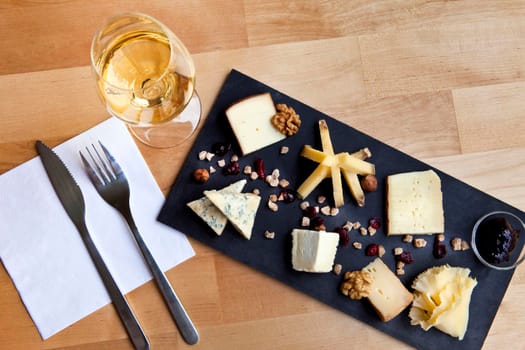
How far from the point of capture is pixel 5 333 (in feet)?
3.10

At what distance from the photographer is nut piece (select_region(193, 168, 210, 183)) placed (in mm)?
965

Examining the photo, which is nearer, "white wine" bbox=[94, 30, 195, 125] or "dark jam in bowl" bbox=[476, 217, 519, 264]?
"white wine" bbox=[94, 30, 195, 125]

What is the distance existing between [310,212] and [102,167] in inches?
14.7

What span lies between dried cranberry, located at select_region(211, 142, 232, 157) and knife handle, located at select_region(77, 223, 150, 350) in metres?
0.26

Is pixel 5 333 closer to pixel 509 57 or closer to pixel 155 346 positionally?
pixel 155 346

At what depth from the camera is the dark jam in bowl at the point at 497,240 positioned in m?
0.96

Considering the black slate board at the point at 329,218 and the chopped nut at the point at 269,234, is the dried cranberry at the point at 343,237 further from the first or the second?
the chopped nut at the point at 269,234

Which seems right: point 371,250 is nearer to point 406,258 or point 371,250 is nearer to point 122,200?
point 406,258

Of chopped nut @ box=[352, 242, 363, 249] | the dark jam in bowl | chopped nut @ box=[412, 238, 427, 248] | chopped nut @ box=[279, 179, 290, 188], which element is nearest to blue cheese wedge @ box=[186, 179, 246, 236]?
chopped nut @ box=[279, 179, 290, 188]

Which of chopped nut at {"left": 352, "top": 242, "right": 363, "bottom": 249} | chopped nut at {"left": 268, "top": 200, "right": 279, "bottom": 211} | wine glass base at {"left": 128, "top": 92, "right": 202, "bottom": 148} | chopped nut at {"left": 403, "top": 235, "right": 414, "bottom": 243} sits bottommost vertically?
chopped nut at {"left": 352, "top": 242, "right": 363, "bottom": 249}

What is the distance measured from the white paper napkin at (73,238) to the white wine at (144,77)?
16cm

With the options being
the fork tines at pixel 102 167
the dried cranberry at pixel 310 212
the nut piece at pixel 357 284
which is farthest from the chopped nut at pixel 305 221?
the fork tines at pixel 102 167

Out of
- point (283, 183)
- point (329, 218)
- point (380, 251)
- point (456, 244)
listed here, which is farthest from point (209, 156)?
point (456, 244)

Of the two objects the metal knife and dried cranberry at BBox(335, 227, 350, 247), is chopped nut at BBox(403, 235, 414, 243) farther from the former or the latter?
the metal knife
